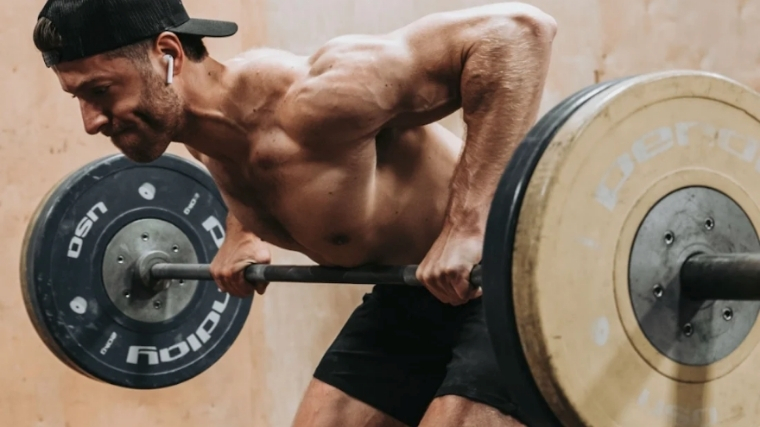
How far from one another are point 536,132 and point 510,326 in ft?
0.81

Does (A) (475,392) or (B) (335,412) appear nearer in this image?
(A) (475,392)

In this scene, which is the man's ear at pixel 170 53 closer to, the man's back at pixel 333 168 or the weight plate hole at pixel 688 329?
the man's back at pixel 333 168

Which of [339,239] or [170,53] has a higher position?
[170,53]

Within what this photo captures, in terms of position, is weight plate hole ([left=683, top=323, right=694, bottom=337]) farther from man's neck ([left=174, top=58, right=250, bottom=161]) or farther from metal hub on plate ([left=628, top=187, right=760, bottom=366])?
man's neck ([left=174, top=58, right=250, bottom=161])

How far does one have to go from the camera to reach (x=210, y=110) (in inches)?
75.1

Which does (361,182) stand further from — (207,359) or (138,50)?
(207,359)

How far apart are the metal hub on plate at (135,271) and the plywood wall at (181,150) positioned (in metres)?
0.50

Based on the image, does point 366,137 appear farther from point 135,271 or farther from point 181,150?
point 181,150

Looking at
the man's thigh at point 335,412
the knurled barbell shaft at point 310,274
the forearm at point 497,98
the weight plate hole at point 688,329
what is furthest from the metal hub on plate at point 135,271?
the weight plate hole at point 688,329

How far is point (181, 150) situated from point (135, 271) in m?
0.71

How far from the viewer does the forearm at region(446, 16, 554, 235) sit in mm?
1652

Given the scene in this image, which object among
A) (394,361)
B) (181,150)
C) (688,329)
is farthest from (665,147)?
(181,150)

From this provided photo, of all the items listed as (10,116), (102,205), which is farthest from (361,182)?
(10,116)

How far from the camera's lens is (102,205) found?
8.34 feet
